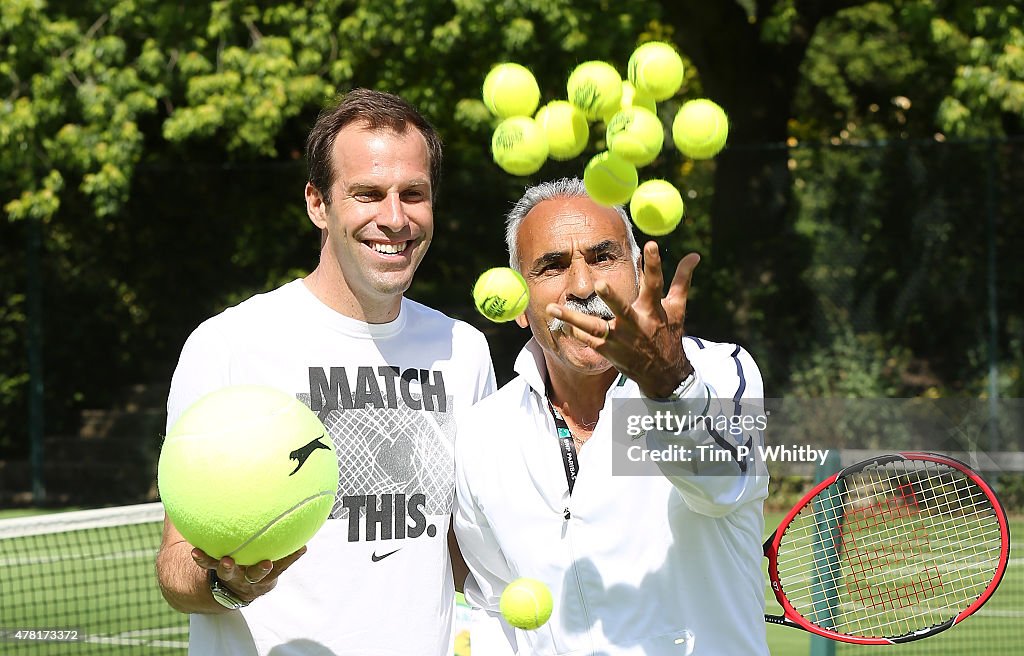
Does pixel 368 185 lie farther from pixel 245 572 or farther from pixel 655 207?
pixel 245 572

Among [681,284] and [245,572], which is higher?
[681,284]

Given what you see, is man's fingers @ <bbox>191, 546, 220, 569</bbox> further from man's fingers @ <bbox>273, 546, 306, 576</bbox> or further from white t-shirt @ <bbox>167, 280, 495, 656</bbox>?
white t-shirt @ <bbox>167, 280, 495, 656</bbox>

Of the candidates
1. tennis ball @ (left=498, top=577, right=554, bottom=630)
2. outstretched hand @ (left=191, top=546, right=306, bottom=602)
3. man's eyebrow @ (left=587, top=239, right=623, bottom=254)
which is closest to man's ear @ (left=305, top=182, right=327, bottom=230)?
man's eyebrow @ (left=587, top=239, right=623, bottom=254)

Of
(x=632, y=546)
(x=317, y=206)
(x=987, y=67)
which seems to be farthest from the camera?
(x=987, y=67)

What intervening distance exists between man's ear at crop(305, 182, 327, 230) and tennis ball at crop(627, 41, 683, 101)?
36.7 inches

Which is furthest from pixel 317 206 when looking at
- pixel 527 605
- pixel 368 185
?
pixel 527 605

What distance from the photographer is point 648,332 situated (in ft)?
7.95

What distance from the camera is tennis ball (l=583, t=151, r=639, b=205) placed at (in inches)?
106

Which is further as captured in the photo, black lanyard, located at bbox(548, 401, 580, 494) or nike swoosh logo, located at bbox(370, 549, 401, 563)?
nike swoosh logo, located at bbox(370, 549, 401, 563)

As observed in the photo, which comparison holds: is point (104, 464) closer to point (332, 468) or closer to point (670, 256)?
point (670, 256)

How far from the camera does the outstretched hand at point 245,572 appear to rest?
271 cm

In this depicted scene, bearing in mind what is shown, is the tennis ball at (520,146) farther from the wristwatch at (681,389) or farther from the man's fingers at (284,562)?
the man's fingers at (284,562)

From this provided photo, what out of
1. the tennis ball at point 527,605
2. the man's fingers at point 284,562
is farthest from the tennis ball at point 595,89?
the man's fingers at point 284,562

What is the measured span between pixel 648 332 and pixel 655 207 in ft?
1.20
